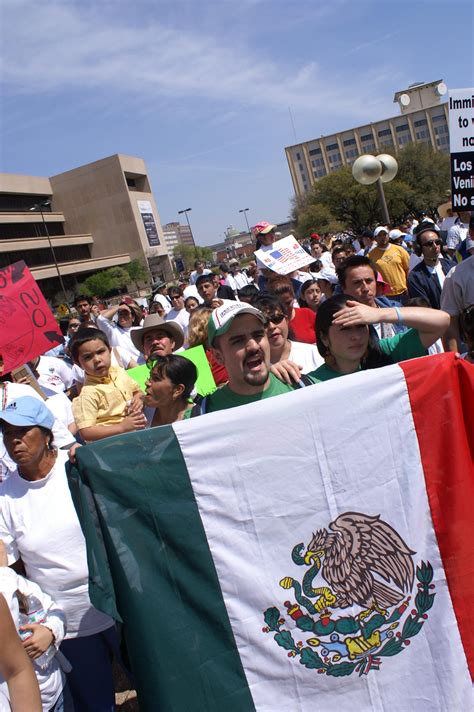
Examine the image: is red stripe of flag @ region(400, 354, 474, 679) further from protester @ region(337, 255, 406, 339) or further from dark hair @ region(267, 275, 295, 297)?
dark hair @ region(267, 275, 295, 297)

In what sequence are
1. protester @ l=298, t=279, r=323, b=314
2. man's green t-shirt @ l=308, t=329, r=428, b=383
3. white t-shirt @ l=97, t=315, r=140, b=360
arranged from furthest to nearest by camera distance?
white t-shirt @ l=97, t=315, r=140, b=360 < protester @ l=298, t=279, r=323, b=314 < man's green t-shirt @ l=308, t=329, r=428, b=383

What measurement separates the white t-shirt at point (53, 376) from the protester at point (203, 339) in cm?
147

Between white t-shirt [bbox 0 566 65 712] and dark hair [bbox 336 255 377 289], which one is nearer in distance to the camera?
white t-shirt [bbox 0 566 65 712]

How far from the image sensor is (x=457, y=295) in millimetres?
4105

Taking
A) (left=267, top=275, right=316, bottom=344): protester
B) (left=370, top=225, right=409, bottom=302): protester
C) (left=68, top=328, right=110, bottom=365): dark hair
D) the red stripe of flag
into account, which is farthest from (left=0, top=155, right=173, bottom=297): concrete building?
the red stripe of flag

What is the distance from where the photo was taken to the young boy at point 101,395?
354 cm

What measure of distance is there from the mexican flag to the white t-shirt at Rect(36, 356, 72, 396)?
335cm

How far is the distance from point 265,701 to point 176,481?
899 mm

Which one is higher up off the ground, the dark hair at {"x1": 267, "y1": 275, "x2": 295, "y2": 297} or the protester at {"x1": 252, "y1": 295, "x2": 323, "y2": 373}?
the dark hair at {"x1": 267, "y1": 275, "x2": 295, "y2": 297}

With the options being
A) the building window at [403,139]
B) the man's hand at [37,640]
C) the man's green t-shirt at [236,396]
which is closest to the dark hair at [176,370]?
the man's green t-shirt at [236,396]

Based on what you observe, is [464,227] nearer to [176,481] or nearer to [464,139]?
[464,139]

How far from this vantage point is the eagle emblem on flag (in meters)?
2.15

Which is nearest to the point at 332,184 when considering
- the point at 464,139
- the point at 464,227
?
the point at 464,227

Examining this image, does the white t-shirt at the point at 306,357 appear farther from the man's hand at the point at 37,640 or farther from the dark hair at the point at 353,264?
the man's hand at the point at 37,640
